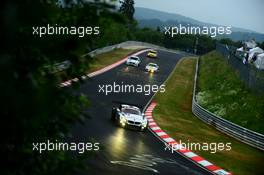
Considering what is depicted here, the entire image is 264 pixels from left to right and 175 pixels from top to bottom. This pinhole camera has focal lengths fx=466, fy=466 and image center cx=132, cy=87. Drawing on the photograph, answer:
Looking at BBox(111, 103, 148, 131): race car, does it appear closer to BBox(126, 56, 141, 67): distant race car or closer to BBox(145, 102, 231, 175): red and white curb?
BBox(145, 102, 231, 175): red and white curb

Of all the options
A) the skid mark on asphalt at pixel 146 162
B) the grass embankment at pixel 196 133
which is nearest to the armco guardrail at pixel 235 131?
the grass embankment at pixel 196 133

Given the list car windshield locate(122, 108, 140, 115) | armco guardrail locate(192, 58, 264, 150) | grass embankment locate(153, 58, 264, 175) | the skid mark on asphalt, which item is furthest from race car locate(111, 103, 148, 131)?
armco guardrail locate(192, 58, 264, 150)

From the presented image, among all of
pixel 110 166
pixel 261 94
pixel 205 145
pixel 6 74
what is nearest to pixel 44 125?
pixel 6 74

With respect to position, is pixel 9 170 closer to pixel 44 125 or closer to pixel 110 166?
pixel 44 125

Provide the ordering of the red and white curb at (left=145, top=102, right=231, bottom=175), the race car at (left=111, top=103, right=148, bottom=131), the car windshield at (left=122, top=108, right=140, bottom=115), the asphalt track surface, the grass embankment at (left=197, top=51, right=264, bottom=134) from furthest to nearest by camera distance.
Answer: the grass embankment at (left=197, top=51, right=264, bottom=134) < the car windshield at (left=122, top=108, right=140, bottom=115) < the race car at (left=111, top=103, right=148, bottom=131) < the red and white curb at (left=145, top=102, right=231, bottom=175) < the asphalt track surface

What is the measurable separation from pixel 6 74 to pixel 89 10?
2082mm

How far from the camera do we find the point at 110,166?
→ 53.7ft

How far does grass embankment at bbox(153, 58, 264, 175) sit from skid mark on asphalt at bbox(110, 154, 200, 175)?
2.63m

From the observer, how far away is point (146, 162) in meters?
18.2

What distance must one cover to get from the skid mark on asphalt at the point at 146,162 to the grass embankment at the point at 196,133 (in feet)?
8.64

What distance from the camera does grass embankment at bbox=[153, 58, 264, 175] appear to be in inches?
820

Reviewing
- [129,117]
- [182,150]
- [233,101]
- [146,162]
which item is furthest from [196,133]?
[233,101]

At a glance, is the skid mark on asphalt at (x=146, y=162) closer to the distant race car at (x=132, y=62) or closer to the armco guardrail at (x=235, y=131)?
the armco guardrail at (x=235, y=131)

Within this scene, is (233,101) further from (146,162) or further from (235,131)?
(146,162)
